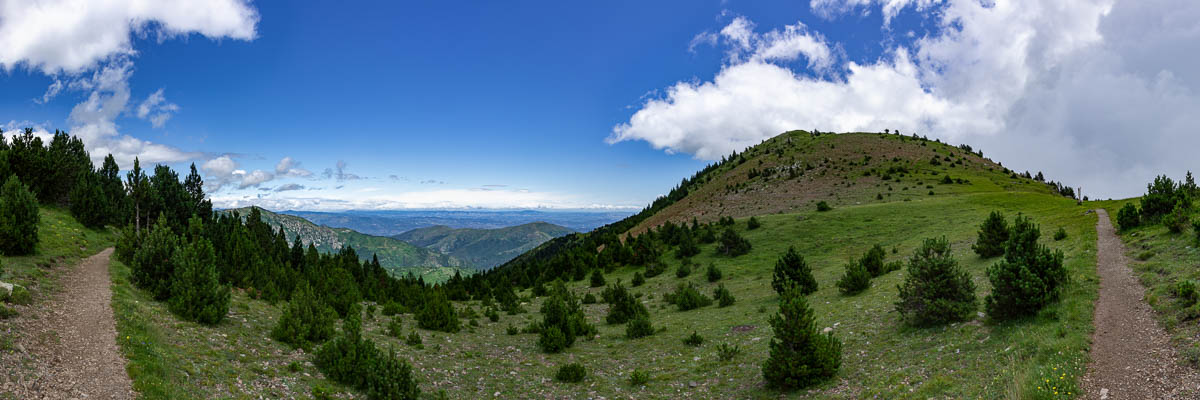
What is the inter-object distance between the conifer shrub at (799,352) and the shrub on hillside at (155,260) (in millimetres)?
26025

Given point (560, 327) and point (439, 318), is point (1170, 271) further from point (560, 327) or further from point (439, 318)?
point (439, 318)

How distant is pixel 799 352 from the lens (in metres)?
14.2

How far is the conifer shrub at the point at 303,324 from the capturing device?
18125 millimetres

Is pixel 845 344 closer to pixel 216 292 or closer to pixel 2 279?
pixel 216 292

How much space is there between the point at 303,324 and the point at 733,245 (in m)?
40.1

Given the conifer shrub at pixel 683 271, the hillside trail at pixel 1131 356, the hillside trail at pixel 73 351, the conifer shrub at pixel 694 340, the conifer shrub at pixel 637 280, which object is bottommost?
the conifer shrub at pixel 637 280

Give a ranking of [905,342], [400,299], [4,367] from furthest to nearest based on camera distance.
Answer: [400,299] → [905,342] → [4,367]

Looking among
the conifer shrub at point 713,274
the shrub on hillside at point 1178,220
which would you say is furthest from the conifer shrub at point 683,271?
the shrub on hillside at point 1178,220

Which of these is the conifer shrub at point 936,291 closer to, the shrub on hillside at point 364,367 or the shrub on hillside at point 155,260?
the shrub on hillside at point 364,367

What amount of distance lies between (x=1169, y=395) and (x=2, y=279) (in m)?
34.5

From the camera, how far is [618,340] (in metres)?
24.9

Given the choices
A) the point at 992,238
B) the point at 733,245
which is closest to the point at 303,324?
the point at 992,238

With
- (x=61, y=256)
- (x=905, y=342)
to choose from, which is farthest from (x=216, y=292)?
(x=905, y=342)

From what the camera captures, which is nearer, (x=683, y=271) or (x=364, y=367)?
(x=364, y=367)
